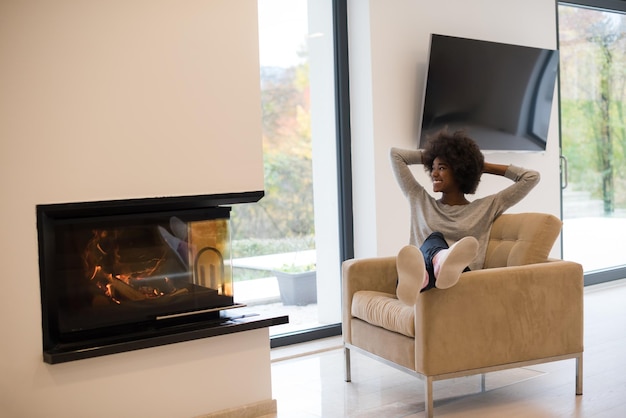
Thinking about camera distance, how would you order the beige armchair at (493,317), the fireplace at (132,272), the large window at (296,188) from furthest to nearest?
the large window at (296,188) → the beige armchair at (493,317) → the fireplace at (132,272)

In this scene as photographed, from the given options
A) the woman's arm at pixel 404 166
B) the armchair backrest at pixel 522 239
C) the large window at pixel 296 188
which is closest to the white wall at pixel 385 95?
the large window at pixel 296 188

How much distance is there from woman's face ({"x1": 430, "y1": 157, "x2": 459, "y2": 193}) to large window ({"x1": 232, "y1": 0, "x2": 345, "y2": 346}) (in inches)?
45.2

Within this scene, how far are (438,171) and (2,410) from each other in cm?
209

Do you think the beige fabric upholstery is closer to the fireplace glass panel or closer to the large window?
the fireplace glass panel

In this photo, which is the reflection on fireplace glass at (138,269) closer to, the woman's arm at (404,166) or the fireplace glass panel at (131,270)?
the fireplace glass panel at (131,270)

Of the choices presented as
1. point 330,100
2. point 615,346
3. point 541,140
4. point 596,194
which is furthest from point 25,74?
point 596,194

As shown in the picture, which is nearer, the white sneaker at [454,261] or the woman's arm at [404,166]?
the white sneaker at [454,261]

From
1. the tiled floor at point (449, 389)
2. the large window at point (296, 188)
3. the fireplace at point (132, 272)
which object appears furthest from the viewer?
the large window at point (296, 188)

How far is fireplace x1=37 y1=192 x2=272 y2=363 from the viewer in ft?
9.16

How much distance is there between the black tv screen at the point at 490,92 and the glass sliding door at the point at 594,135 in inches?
29.9

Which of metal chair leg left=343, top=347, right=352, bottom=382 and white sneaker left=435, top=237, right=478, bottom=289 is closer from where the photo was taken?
white sneaker left=435, top=237, right=478, bottom=289

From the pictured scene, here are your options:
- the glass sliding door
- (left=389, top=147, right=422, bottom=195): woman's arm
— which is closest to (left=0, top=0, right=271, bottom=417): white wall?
(left=389, top=147, right=422, bottom=195): woman's arm

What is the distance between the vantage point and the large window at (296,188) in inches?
170

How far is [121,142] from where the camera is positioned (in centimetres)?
290
